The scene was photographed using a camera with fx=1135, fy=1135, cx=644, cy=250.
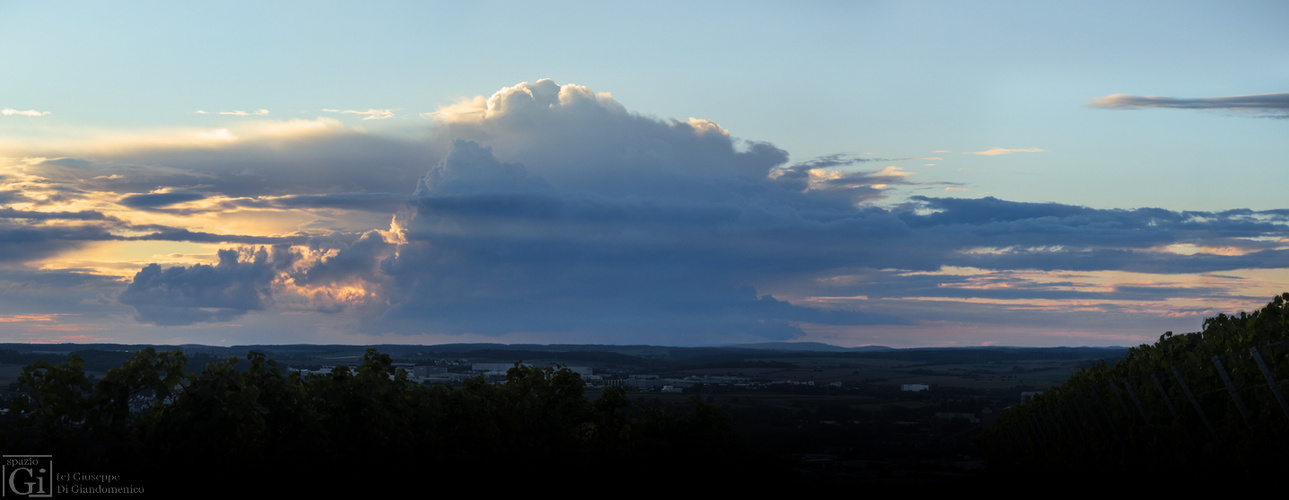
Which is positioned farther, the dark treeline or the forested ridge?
the dark treeline

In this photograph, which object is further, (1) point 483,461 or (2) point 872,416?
(2) point 872,416

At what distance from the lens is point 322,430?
28.9 metres

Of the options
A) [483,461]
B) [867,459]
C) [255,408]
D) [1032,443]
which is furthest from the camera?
[867,459]

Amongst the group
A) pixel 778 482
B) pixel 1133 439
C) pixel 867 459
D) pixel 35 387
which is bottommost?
pixel 867 459

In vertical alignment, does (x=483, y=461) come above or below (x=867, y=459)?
above

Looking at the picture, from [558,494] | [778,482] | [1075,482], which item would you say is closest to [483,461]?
[558,494]

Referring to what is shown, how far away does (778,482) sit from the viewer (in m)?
45.5

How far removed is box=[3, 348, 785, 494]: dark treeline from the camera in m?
24.6

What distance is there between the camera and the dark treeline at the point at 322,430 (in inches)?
969

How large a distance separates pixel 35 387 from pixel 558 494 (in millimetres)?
13663

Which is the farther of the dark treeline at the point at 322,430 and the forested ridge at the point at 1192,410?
the dark treeline at the point at 322,430

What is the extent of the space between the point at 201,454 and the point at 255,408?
167 cm

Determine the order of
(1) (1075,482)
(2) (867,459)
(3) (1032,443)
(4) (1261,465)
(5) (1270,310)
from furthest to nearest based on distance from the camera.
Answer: (2) (867,459), (3) (1032,443), (1) (1075,482), (5) (1270,310), (4) (1261,465)

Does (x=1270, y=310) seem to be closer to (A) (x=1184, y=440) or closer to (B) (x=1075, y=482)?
(A) (x=1184, y=440)
